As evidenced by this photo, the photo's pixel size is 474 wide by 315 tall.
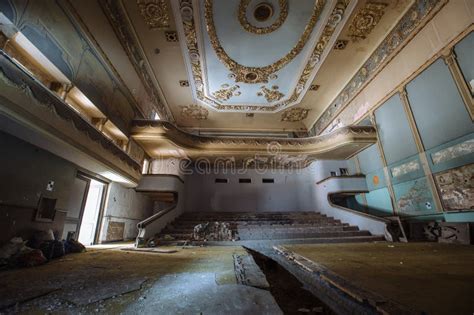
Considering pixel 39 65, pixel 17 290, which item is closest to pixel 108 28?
pixel 39 65

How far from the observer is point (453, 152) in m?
5.16

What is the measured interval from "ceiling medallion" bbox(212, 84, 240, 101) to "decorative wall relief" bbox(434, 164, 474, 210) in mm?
8471

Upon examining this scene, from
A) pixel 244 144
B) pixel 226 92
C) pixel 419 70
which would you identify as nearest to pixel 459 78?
pixel 419 70

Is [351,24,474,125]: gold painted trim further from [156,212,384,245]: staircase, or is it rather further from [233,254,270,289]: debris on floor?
[233,254,270,289]: debris on floor

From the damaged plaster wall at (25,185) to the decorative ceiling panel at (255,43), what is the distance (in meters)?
5.78

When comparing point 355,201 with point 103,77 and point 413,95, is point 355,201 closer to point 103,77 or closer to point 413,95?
point 413,95

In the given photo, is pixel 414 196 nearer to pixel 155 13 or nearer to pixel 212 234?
pixel 212 234

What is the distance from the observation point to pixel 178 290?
1.88 meters

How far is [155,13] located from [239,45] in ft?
10.2

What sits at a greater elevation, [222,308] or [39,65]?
[39,65]

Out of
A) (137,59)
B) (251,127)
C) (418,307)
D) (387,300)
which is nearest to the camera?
(418,307)

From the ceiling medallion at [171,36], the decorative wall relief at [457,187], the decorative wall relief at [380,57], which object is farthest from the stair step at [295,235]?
the ceiling medallion at [171,36]

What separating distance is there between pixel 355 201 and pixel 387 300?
9.07 m

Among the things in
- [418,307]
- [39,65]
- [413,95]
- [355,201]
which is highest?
[413,95]
